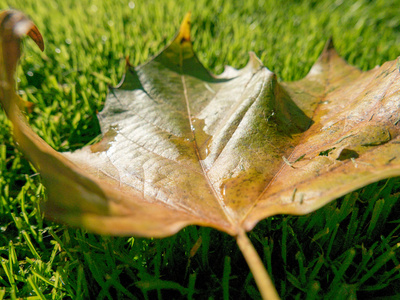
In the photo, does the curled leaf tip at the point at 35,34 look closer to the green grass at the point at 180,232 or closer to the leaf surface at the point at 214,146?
the leaf surface at the point at 214,146

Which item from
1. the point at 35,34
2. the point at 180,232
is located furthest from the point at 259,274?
the point at 35,34

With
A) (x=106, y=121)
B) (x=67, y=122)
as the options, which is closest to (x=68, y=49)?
(x=67, y=122)

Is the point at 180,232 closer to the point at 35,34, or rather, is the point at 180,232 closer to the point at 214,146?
the point at 214,146

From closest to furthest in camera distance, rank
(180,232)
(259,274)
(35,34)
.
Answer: (259,274), (35,34), (180,232)

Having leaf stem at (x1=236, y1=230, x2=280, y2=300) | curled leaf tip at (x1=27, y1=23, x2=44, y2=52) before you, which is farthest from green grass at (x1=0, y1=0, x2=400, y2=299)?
curled leaf tip at (x1=27, y1=23, x2=44, y2=52)

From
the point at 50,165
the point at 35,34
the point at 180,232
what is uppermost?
the point at 35,34
